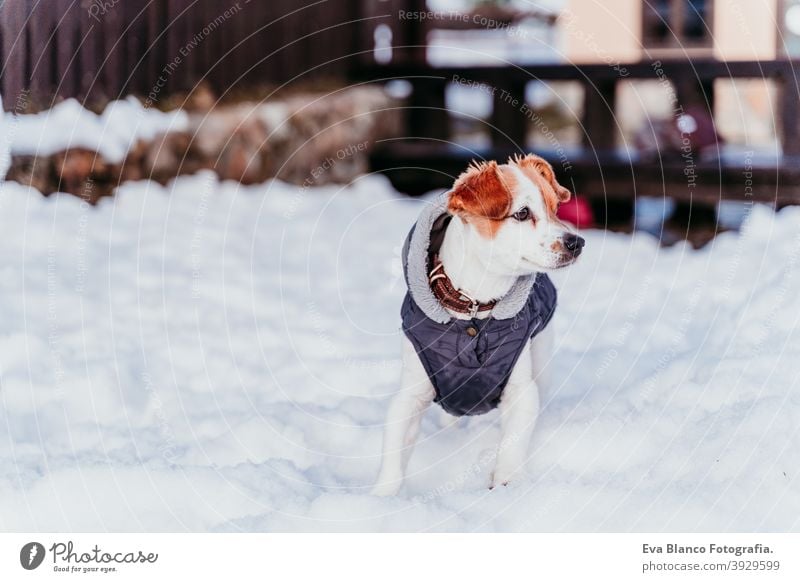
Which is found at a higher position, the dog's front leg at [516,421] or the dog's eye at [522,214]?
the dog's eye at [522,214]

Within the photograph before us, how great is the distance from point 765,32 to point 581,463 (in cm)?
436

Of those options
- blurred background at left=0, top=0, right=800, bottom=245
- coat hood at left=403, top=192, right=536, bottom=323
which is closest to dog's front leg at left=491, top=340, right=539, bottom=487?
coat hood at left=403, top=192, right=536, bottom=323

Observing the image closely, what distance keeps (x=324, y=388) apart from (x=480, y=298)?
744mm

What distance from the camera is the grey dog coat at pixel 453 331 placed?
212cm

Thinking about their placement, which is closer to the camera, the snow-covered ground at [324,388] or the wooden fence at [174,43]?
the snow-covered ground at [324,388]

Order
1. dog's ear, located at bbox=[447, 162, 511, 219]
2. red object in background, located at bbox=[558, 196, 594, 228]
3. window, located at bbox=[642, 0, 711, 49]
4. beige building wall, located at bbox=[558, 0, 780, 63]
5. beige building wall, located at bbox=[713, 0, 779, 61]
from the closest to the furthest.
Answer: dog's ear, located at bbox=[447, 162, 511, 219], red object in background, located at bbox=[558, 196, 594, 228], beige building wall, located at bbox=[713, 0, 779, 61], beige building wall, located at bbox=[558, 0, 780, 63], window, located at bbox=[642, 0, 711, 49]

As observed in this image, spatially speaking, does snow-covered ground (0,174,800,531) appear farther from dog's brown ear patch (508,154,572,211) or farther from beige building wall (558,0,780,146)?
beige building wall (558,0,780,146)

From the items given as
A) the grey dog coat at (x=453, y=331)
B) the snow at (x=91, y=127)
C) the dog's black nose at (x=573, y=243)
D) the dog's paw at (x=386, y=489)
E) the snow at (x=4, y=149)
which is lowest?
the dog's paw at (x=386, y=489)

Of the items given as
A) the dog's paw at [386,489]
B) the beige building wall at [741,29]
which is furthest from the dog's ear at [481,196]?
the beige building wall at [741,29]

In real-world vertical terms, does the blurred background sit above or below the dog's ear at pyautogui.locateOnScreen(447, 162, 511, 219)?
above

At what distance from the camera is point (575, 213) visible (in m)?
4.43

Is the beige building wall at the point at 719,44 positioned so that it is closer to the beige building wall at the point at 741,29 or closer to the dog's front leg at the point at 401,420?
the beige building wall at the point at 741,29

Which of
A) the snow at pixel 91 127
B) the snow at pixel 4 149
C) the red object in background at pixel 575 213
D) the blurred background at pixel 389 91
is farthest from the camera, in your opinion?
the red object in background at pixel 575 213

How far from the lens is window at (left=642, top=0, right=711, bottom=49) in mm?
6598
